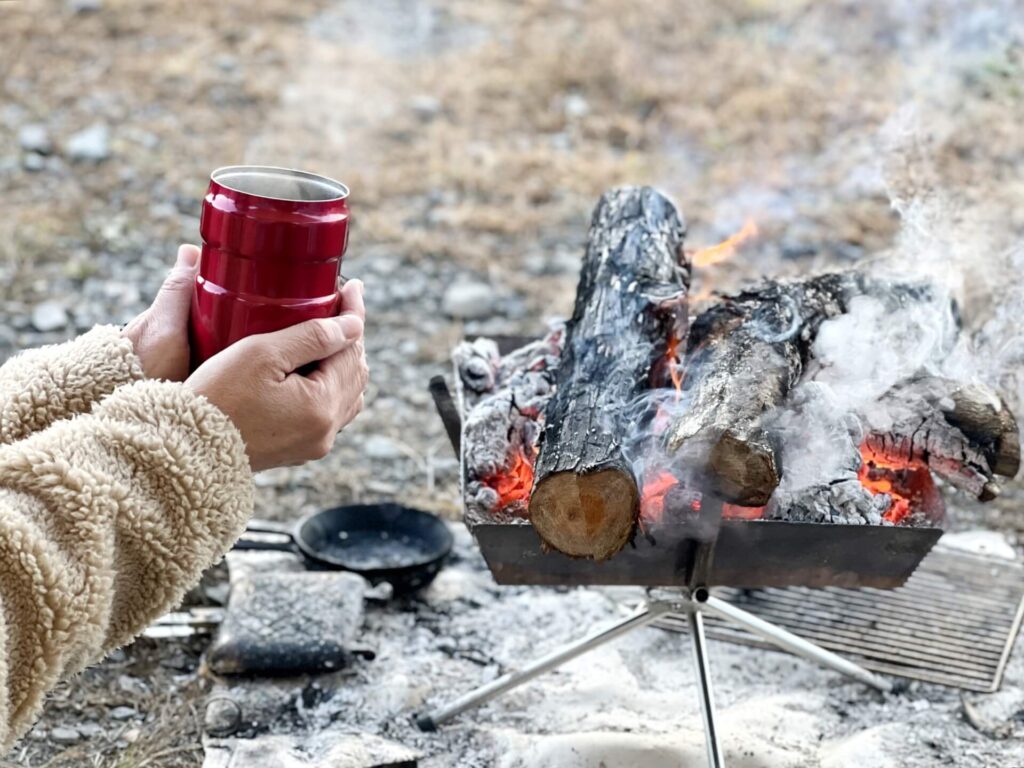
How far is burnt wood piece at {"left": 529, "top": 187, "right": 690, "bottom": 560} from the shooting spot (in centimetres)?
190

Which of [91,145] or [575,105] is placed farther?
[575,105]

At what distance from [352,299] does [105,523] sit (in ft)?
1.63

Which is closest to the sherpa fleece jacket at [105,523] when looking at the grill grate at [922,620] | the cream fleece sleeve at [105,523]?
the cream fleece sleeve at [105,523]

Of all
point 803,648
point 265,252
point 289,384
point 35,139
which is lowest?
point 803,648

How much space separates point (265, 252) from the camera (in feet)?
4.96

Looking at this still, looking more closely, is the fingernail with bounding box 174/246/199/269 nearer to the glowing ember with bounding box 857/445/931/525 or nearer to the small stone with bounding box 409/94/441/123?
the glowing ember with bounding box 857/445/931/525

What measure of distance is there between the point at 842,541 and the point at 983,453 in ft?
1.39

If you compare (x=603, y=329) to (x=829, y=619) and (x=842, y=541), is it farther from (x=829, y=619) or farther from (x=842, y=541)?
(x=829, y=619)

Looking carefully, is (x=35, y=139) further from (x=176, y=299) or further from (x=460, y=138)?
(x=176, y=299)

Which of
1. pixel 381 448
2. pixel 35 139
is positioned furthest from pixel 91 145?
pixel 381 448

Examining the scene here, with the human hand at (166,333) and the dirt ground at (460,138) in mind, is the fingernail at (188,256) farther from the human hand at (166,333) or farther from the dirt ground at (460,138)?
the dirt ground at (460,138)

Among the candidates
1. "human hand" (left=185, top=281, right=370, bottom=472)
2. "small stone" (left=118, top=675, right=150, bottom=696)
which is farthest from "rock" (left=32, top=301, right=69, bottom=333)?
"human hand" (left=185, top=281, right=370, bottom=472)

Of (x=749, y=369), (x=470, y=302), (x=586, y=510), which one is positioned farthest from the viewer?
(x=470, y=302)

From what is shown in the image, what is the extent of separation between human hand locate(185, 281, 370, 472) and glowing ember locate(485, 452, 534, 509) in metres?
0.66
